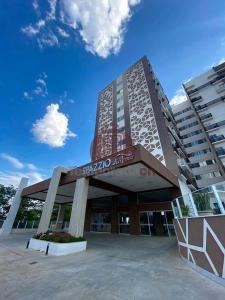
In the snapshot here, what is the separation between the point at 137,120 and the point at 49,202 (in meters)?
17.5

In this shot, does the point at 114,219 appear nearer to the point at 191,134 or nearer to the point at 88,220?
the point at 88,220

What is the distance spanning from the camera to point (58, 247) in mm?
9516

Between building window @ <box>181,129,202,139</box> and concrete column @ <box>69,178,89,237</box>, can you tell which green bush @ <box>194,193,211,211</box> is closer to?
concrete column @ <box>69,178,89,237</box>

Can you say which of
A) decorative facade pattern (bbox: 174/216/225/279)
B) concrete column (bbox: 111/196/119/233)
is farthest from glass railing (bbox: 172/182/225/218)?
concrete column (bbox: 111/196/119/233)

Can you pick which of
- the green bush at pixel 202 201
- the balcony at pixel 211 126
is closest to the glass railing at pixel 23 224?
the green bush at pixel 202 201

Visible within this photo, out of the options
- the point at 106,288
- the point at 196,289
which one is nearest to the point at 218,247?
the point at 196,289

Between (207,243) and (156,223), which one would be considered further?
(156,223)

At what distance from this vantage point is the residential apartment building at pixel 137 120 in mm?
20797

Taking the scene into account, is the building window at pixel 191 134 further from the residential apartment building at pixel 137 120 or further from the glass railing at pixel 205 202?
the glass railing at pixel 205 202

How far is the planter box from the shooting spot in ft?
31.2

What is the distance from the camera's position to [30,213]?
34.2 m

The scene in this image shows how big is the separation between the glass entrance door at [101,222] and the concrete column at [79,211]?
1044 centimetres

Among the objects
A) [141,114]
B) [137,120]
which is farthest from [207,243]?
[141,114]

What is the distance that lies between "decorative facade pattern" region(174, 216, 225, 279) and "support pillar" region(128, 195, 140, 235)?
1194 cm
